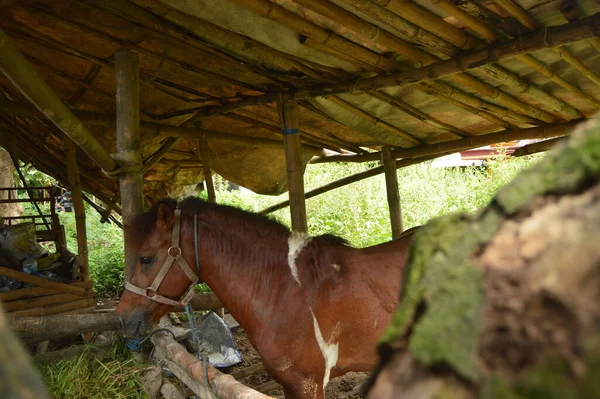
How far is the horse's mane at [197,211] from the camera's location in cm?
300

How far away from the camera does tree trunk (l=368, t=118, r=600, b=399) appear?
0.38m

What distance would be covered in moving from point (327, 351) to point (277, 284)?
507 millimetres

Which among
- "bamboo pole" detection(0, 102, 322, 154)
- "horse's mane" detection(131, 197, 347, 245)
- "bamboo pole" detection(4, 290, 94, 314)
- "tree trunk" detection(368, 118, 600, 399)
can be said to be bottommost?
"bamboo pole" detection(4, 290, 94, 314)

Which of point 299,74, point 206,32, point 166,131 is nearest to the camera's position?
point 206,32

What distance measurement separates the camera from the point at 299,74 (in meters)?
3.86

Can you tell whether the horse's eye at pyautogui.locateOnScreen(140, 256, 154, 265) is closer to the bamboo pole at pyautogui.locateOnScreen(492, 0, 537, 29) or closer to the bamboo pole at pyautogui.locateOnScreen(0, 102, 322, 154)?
the bamboo pole at pyautogui.locateOnScreen(0, 102, 322, 154)

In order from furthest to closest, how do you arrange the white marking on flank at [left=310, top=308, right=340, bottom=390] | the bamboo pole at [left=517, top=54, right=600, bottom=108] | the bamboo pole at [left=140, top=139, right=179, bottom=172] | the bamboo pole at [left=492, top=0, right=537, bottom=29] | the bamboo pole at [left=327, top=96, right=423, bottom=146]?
the bamboo pole at [left=140, top=139, right=179, bottom=172]
the bamboo pole at [left=327, top=96, right=423, bottom=146]
the bamboo pole at [left=517, top=54, right=600, bottom=108]
the white marking on flank at [left=310, top=308, right=340, bottom=390]
the bamboo pole at [left=492, top=0, right=537, bottom=29]

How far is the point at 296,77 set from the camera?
3895mm

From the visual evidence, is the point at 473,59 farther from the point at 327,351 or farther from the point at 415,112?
the point at 327,351

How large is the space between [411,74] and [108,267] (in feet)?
25.1

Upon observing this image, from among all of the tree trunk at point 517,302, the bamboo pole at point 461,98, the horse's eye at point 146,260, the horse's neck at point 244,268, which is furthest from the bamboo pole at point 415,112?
the tree trunk at point 517,302

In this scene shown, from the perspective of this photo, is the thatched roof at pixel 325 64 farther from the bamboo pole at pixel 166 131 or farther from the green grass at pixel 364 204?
the green grass at pixel 364 204

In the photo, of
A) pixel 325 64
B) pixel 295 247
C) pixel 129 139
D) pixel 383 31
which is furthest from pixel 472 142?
pixel 129 139

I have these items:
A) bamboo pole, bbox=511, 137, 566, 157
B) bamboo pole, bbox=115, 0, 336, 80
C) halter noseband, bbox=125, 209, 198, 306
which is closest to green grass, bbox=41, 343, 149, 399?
halter noseband, bbox=125, 209, 198, 306
